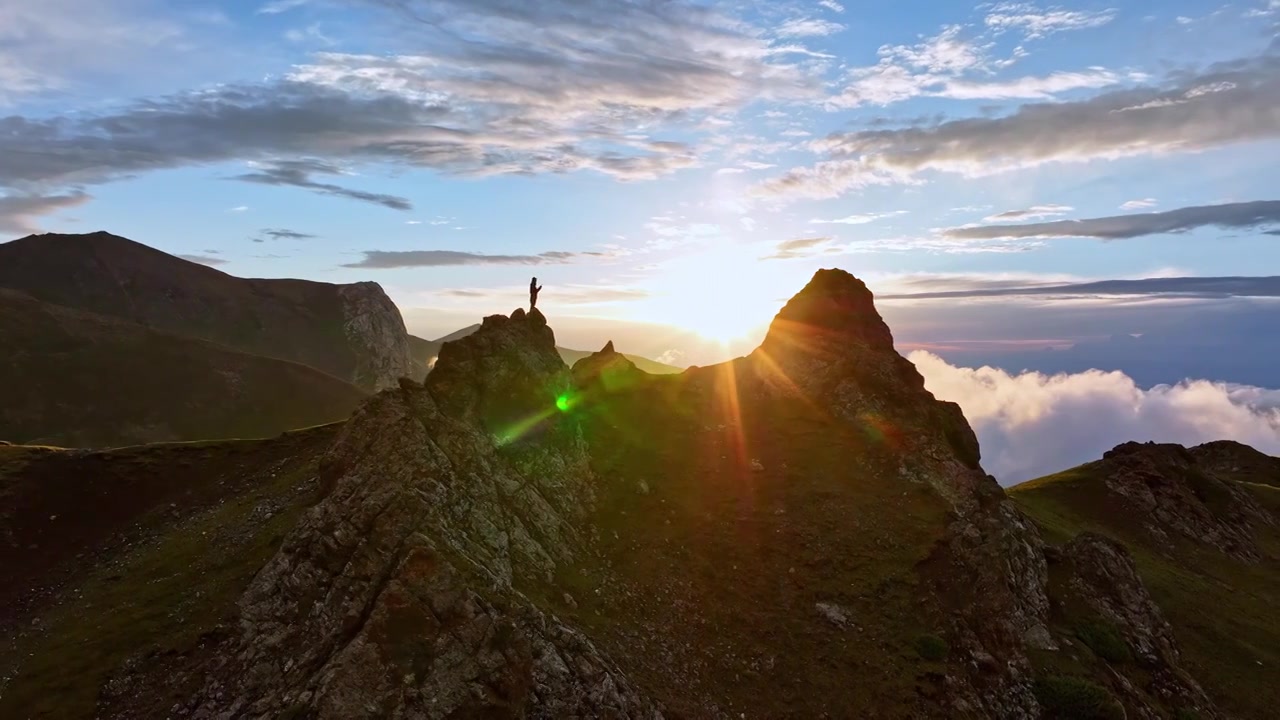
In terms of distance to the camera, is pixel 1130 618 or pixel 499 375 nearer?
pixel 1130 618

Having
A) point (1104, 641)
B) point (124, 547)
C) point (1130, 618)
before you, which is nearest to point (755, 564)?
point (1104, 641)

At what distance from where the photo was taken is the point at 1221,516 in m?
82.4

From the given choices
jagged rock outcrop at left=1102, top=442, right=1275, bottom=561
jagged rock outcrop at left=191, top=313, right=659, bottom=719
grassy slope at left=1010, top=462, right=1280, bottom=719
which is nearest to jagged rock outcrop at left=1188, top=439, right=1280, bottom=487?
grassy slope at left=1010, top=462, right=1280, bottom=719

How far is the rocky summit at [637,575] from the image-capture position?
31766 millimetres

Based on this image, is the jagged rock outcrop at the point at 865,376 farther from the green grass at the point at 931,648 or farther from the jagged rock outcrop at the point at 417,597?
the jagged rock outcrop at the point at 417,597

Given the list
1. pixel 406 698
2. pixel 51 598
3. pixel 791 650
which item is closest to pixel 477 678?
pixel 406 698

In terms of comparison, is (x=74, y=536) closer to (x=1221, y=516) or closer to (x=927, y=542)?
(x=927, y=542)

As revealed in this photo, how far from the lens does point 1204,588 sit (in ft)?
214

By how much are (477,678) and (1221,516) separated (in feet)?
325

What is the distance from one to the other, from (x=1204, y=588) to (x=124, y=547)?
100 metres

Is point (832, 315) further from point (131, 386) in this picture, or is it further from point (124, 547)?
point (131, 386)

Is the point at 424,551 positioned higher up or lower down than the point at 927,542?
higher up

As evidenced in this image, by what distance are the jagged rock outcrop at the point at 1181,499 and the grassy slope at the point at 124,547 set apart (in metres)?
97.2

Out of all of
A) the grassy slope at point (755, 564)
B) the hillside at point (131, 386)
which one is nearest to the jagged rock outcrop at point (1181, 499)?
the grassy slope at point (755, 564)
